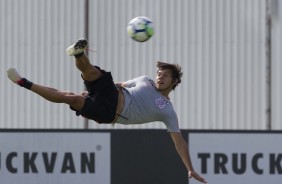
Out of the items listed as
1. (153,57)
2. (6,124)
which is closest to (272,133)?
(153,57)

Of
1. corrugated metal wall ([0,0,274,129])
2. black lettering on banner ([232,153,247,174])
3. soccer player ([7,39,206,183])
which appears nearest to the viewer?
soccer player ([7,39,206,183])

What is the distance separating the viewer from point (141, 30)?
13.5 meters

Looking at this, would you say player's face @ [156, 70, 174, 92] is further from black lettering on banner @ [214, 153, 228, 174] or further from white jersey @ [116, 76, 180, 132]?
black lettering on banner @ [214, 153, 228, 174]

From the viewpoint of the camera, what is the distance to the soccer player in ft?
43.1

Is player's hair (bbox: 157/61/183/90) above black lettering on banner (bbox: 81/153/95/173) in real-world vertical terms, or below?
above

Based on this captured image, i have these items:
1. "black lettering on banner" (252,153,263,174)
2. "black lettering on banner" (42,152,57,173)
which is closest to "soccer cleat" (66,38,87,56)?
"black lettering on banner" (42,152,57,173)

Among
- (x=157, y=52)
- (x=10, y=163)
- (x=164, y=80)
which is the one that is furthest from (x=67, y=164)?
(x=157, y=52)

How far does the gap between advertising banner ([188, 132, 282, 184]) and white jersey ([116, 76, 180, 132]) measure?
6.80ft

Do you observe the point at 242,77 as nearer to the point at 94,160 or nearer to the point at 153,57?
the point at 153,57

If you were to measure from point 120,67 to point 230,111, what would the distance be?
199cm

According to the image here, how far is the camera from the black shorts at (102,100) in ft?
43.3

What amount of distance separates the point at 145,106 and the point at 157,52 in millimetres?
5900

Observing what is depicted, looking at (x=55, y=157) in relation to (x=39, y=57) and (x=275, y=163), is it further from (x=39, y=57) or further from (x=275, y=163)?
(x=39, y=57)

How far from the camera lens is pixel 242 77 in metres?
19.2
